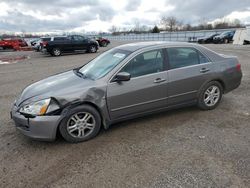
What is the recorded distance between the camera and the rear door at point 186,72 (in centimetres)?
405

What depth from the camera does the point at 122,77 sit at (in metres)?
3.50

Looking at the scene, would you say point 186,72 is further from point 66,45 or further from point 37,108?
point 66,45

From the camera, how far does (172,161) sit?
2924 millimetres

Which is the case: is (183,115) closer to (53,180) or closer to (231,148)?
(231,148)

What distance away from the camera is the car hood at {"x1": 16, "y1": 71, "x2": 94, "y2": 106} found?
3.32 m

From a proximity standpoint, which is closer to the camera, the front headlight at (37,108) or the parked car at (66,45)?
the front headlight at (37,108)

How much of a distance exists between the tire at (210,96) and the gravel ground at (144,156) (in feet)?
0.94

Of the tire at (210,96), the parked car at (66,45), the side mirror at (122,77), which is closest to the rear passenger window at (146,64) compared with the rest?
the side mirror at (122,77)

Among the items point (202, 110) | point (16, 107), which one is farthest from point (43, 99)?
point (202, 110)

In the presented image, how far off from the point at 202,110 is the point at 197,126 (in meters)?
0.80

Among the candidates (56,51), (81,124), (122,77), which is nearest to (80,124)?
(81,124)

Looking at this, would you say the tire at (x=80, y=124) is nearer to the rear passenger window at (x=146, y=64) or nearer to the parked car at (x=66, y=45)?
Answer: the rear passenger window at (x=146, y=64)

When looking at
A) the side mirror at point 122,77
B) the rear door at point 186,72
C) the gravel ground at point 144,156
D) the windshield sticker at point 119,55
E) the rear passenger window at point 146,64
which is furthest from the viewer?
the rear door at point 186,72

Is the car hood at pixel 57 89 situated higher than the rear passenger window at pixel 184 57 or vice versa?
the rear passenger window at pixel 184 57
